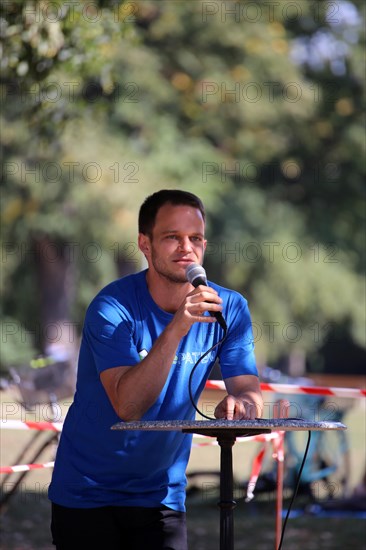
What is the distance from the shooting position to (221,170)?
1075 inches

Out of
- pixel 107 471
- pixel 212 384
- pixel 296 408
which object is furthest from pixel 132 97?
pixel 107 471

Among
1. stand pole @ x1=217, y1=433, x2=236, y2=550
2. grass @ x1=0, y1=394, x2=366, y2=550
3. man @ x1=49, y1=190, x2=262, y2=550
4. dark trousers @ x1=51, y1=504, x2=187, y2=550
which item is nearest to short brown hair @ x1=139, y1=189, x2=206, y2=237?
man @ x1=49, y1=190, x2=262, y2=550

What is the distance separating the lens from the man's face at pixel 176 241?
12.3 ft

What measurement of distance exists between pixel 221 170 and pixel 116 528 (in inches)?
942

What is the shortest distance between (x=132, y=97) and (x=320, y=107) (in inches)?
236

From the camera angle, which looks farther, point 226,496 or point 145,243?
point 145,243

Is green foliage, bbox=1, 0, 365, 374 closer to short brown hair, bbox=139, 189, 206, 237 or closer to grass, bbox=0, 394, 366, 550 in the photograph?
grass, bbox=0, 394, 366, 550

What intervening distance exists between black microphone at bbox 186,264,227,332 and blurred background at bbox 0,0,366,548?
16.6m

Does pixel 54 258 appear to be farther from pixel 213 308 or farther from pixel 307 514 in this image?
pixel 213 308

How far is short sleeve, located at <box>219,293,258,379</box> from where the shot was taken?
12.8ft

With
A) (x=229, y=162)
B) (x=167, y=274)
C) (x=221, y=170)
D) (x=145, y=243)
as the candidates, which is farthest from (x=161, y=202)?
(x=229, y=162)

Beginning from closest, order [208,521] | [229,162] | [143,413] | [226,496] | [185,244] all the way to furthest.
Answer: [226,496], [143,413], [185,244], [208,521], [229,162]

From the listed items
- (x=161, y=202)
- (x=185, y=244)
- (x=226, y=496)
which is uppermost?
(x=161, y=202)

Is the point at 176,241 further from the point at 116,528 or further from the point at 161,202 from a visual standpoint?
the point at 116,528
